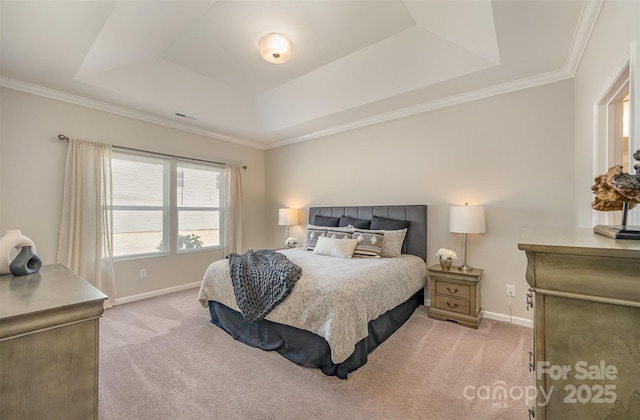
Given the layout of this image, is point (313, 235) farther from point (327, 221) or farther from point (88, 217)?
point (88, 217)

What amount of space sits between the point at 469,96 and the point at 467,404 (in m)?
3.09

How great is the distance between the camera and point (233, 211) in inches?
189

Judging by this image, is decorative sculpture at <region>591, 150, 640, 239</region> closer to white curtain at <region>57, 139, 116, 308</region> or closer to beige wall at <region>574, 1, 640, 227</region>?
beige wall at <region>574, 1, 640, 227</region>

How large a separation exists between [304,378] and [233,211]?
11.1 feet

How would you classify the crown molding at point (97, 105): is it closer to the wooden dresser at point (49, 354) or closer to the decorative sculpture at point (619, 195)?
the wooden dresser at point (49, 354)

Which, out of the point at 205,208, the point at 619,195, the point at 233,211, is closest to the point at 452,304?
the point at 619,195

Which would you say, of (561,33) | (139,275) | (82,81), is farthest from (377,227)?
(82,81)

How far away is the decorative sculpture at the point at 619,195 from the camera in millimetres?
880

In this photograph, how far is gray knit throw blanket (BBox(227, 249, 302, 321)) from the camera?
2236 millimetres

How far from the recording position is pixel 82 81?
9.41ft

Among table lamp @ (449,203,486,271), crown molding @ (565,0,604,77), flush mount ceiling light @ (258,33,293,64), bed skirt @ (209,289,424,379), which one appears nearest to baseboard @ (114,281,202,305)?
bed skirt @ (209,289,424,379)

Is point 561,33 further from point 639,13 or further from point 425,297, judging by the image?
point 425,297

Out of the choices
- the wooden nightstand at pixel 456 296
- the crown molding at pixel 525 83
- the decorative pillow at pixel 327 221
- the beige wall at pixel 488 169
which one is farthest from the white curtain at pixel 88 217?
the wooden nightstand at pixel 456 296

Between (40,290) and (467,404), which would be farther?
(467,404)
